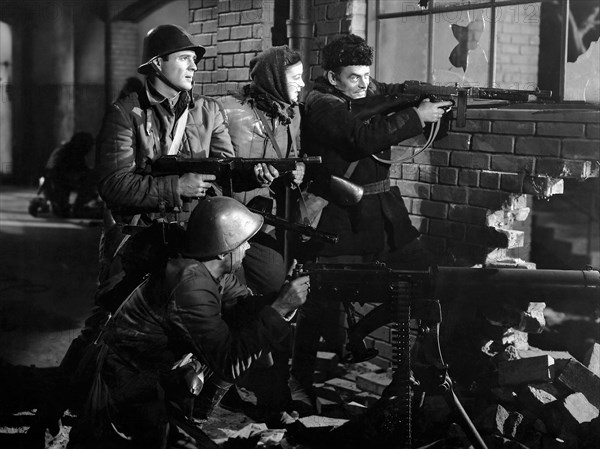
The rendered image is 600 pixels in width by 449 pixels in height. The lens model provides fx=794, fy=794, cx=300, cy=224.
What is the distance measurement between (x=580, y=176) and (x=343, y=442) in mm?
1916

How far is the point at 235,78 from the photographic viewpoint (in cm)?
623

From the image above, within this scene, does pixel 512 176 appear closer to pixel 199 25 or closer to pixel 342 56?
pixel 342 56

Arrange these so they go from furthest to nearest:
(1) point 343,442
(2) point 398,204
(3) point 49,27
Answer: (3) point 49,27
(2) point 398,204
(1) point 343,442

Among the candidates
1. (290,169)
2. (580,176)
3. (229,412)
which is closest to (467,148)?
(580,176)

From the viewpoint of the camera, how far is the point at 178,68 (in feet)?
13.5

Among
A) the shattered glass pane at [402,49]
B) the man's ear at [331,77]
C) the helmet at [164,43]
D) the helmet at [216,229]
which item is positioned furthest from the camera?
the shattered glass pane at [402,49]

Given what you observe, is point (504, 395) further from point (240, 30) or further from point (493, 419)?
point (240, 30)

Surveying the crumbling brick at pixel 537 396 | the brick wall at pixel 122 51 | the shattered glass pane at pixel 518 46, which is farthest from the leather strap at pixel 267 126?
the brick wall at pixel 122 51

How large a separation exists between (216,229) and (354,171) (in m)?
1.37

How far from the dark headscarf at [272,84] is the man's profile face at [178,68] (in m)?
0.40

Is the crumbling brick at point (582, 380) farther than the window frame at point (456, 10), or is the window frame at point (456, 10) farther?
the window frame at point (456, 10)

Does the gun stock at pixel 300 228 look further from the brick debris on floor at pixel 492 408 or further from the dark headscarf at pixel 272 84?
the brick debris on floor at pixel 492 408

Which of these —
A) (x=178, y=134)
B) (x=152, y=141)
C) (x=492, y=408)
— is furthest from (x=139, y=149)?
(x=492, y=408)

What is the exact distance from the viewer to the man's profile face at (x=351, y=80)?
447 cm
